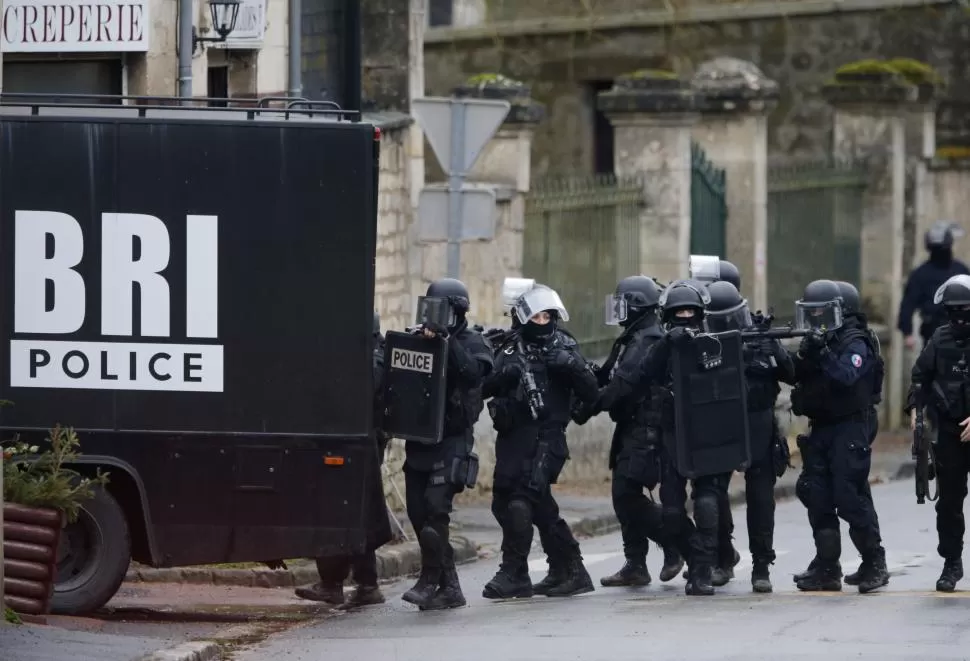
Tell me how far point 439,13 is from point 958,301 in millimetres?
24075

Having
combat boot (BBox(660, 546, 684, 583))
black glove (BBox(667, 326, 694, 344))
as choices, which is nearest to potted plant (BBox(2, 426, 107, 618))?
black glove (BBox(667, 326, 694, 344))

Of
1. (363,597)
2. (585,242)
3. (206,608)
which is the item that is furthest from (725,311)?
(585,242)

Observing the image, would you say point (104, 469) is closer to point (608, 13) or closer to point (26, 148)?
point (26, 148)

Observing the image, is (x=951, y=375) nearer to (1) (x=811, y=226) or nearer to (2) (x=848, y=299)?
(2) (x=848, y=299)

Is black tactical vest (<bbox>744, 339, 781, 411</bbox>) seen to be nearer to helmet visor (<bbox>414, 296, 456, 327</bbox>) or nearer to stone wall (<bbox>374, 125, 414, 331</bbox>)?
helmet visor (<bbox>414, 296, 456, 327</bbox>)

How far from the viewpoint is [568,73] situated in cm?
2759

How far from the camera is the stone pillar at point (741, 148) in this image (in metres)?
21.2

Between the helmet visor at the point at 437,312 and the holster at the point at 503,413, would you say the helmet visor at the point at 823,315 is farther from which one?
the helmet visor at the point at 437,312

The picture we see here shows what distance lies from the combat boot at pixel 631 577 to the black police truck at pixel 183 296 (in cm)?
234

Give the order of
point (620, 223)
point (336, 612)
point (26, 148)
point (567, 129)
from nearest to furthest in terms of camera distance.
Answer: point (26, 148), point (336, 612), point (620, 223), point (567, 129)

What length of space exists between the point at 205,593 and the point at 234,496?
1846 mm

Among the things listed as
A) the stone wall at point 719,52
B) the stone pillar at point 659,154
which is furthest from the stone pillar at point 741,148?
the stone wall at point 719,52

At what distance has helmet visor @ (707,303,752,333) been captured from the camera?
42.0ft

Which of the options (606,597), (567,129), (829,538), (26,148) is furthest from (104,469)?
(567,129)
